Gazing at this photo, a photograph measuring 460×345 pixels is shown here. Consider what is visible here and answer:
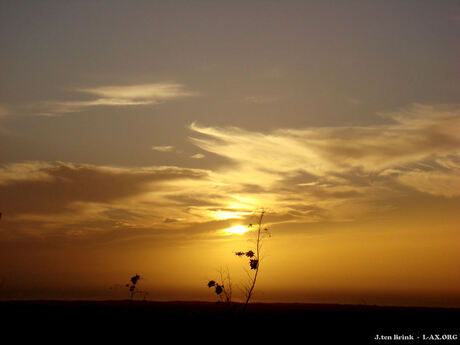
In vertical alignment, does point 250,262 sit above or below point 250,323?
above

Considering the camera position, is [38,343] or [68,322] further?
[68,322]

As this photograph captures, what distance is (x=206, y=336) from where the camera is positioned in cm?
4991

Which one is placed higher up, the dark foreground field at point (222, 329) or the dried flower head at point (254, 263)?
the dried flower head at point (254, 263)

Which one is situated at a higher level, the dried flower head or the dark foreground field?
the dried flower head

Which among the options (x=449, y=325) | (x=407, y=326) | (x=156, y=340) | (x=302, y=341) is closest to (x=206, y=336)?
(x=156, y=340)

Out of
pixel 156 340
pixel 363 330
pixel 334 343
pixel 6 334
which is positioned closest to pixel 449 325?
pixel 363 330

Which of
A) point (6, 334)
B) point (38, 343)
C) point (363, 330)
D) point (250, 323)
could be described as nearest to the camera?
point (38, 343)

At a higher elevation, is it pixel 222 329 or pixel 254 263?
pixel 254 263

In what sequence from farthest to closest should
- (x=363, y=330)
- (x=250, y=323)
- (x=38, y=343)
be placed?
(x=250, y=323)
(x=363, y=330)
(x=38, y=343)

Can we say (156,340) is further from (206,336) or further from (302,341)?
(302,341)

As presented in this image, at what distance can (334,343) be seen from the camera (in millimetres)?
47281

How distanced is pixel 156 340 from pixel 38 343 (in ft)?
33.6

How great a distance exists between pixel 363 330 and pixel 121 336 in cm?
2529

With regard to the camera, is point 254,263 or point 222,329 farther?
point 222,329
